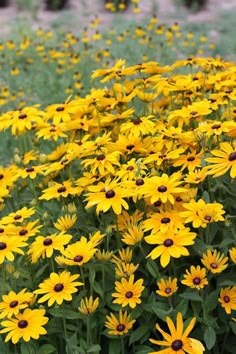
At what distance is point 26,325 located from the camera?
172 centimetres

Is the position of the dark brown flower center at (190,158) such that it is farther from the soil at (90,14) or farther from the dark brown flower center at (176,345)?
the soil at (90,14)

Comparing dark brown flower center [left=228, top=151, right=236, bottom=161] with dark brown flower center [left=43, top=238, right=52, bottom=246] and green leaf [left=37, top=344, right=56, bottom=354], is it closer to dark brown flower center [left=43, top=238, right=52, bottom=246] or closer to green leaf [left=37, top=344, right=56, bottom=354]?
dark brown flower center [left=43, top=238, right=52, bottom=246]

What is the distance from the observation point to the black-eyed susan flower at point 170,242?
1.65 metres

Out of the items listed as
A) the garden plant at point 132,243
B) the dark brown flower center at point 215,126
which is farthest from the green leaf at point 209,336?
the dark brown flower center at point 215,126

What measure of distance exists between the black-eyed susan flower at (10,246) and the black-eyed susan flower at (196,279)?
53 centimetres

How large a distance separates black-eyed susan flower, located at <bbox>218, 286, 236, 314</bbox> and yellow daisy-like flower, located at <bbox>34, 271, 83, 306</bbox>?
43 centimetres

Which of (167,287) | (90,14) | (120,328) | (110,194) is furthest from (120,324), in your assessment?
(90,14)

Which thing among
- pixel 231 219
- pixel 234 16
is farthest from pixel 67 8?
pixel 231 219

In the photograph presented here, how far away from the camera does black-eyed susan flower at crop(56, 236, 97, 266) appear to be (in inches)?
68.0

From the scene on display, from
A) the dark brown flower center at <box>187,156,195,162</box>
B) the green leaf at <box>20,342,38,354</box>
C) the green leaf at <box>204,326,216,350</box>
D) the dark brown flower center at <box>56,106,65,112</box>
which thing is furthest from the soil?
the green leaf at <box>204,326,216,350</box>

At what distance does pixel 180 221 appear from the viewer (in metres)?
1.77

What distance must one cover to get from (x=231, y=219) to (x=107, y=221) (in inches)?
16.8

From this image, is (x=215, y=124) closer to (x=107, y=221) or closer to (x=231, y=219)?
(x=231, y=219)

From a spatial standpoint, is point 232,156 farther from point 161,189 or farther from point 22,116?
point 22,116
